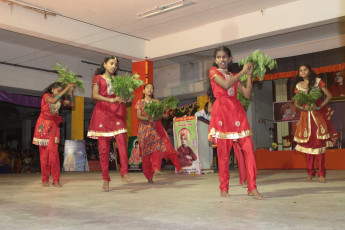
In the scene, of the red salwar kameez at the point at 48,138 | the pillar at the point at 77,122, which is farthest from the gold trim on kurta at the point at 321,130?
the pillar at the point at 77,122

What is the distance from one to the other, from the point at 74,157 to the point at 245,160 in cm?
887

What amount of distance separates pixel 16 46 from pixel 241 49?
22.5 ft

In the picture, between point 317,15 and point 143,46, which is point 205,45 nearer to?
point 143,46

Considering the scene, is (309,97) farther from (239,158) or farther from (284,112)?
(284,112)

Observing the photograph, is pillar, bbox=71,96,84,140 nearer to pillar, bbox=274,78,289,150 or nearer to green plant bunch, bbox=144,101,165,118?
pillar, bbox=274,78,289,150

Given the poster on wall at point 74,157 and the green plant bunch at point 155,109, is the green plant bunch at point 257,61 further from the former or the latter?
the poster on wall at point 74,157

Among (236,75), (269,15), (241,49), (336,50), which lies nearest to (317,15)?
(269,15)

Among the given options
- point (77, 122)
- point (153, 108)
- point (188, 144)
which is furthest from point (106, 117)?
point (77, 122)

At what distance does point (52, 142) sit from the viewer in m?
5.39

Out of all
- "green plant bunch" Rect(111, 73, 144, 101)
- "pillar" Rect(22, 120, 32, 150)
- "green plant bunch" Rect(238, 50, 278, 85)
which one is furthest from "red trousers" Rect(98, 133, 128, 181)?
"pillar" Rect(22, 120, 32, 150)

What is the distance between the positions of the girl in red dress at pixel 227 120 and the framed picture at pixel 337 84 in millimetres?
9414

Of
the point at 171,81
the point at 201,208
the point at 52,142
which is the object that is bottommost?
the point at 201,208

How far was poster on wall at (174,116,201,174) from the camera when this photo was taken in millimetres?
7961

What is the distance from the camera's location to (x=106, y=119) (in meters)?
4.73
